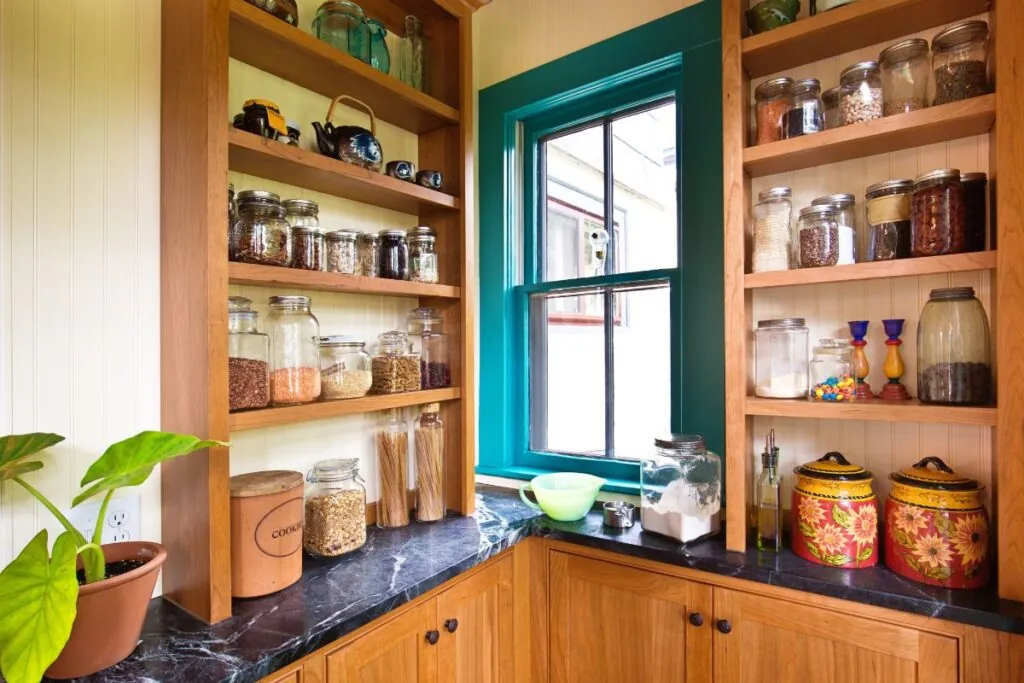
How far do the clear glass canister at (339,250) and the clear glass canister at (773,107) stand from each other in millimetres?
1201

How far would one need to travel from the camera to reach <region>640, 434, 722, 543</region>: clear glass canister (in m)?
1.57

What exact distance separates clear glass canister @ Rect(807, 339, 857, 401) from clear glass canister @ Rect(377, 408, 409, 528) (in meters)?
1.22

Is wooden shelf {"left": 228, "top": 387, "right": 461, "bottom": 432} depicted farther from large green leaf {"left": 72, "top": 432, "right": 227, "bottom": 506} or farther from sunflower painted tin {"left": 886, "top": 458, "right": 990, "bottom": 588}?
sunflower painted tin {"left": 886, "top": 458, "right": 990, "bottom": 588}

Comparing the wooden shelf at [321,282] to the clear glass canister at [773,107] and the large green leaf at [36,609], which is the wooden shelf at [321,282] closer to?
the large green leaf at [36,609]

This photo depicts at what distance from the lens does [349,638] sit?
3.99ft

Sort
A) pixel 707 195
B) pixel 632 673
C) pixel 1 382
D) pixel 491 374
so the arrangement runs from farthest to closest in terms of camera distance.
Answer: pixel 491 374, pixel 707 195, pixel 632 673, pixel 1 382

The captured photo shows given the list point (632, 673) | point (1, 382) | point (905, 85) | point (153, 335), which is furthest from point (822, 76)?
point (1, 382)

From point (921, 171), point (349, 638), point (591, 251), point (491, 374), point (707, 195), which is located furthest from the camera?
point (491, 374)

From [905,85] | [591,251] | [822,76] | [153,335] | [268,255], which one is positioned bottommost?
[153,335]

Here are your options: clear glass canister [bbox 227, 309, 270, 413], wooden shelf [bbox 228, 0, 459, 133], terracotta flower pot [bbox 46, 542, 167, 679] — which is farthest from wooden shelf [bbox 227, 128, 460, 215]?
terracotta flower pot [bbox 46, 542, 167, 679]

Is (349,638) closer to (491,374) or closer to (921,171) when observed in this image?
(491,374)

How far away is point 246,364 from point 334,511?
48cm

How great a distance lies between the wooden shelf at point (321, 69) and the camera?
1327mm

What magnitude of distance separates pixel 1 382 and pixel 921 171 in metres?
2.20
